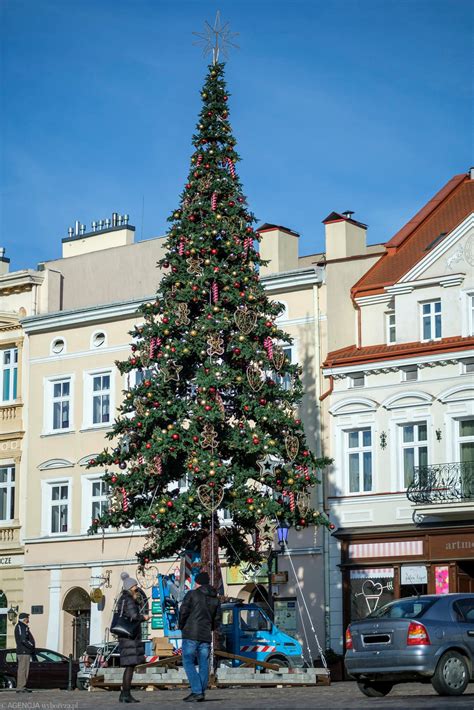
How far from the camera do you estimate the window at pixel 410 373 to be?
39.4 metres

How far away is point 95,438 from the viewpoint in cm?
4656

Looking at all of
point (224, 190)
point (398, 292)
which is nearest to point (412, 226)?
point (398, 292)

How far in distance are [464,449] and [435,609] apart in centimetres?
1642

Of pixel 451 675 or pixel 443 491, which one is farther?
pixel 443 491

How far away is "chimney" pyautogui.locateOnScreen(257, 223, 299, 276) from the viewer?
46062mm

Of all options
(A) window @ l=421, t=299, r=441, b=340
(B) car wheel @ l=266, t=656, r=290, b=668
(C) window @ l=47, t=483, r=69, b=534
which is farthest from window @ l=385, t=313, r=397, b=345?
(C) window @ l=47, t=483, r=69, b=534

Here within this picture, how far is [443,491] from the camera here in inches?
1487

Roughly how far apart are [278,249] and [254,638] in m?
16.8

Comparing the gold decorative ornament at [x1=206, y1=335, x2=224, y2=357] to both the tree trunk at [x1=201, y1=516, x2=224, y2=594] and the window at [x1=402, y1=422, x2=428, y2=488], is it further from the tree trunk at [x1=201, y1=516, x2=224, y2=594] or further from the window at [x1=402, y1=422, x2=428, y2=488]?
the window at [x1=402, y1=422, x2=428, y2=488]

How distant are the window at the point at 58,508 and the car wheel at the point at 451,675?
26.9m

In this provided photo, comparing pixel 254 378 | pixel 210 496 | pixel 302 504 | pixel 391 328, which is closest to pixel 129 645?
pixel 210 496

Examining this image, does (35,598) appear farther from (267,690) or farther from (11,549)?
(267,690)

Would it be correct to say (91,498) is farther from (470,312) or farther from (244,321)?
(244,321)

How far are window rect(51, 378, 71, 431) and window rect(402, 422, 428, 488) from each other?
12.8 meters
